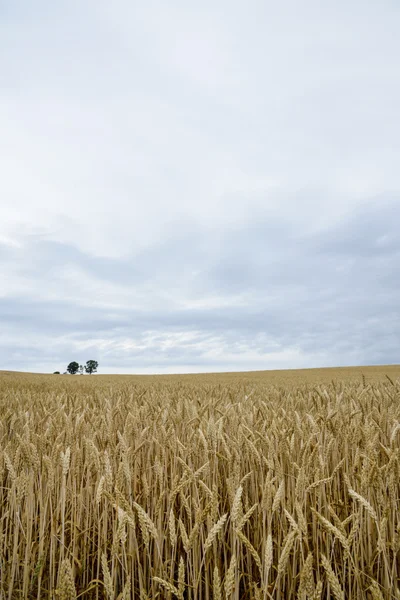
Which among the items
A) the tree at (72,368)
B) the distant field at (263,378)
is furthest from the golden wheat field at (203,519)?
the tree at (72,368)

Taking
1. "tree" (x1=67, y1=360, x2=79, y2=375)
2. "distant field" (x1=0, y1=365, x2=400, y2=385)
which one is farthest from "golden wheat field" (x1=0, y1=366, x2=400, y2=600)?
"tree" (x1=67, y1=360, x2=79, y2=375)

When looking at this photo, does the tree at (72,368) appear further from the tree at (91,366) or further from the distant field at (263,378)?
the distant field at (263,378)

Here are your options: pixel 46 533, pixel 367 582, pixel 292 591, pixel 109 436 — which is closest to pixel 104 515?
pixel 46 533

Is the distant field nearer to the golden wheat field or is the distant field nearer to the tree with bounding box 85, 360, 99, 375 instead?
the golden wheat field

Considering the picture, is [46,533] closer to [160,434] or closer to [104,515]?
[104,515]

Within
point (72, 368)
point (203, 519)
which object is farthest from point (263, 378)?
point (72, 368)

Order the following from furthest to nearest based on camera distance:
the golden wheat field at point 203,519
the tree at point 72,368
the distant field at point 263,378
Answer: the tree at point 72,368 < the distant field at point 263,378 < the golden wheat field at point 203,519

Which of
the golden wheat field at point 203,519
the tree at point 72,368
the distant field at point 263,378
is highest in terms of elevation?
the tree at point 72,368

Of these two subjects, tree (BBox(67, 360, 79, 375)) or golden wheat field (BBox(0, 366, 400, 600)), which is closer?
golden wheat field (BBox(0, 366, 400, 600))

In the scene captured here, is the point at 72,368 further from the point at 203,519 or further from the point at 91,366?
the point at 203,519

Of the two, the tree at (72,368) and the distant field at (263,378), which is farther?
the tree at (72,368)

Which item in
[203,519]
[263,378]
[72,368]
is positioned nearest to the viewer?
[203,519]

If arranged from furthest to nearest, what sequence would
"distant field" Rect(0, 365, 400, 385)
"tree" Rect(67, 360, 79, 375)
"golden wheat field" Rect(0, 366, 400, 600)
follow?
"tree" Rect(67, 360, 79, 375) → "distant field" Rect(0, 365, 400, 385) → "golden wheat field" Rect(0, 366, 400, 600)

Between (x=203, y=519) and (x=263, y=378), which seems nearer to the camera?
(x=203, y=519)
